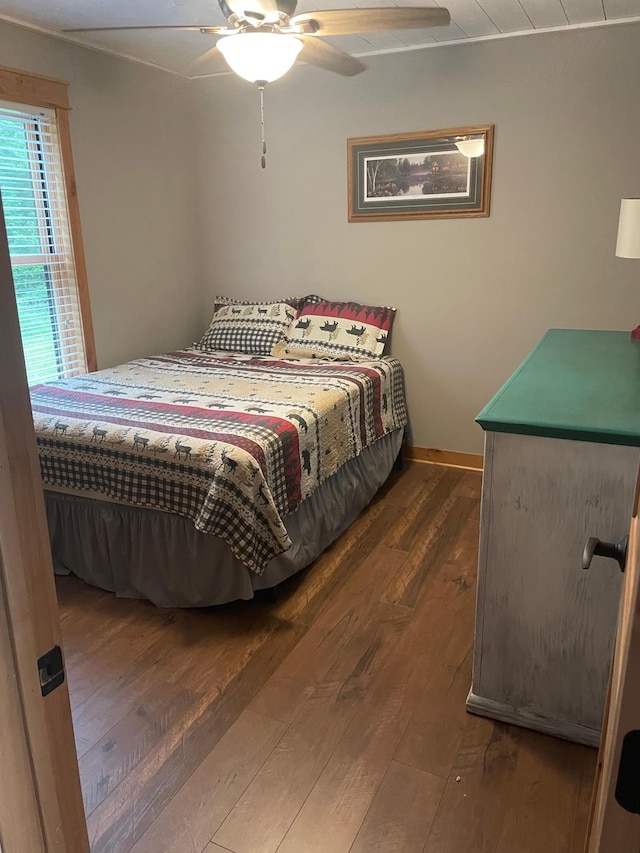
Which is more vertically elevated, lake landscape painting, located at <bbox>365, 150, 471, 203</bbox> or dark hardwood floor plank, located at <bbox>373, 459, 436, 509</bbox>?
lake landscape painting, located at <bbox>365, 150, 471, 203</bbox>

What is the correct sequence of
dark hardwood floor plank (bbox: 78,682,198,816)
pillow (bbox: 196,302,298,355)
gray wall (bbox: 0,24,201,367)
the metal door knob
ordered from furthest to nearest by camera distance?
pillow (bbox: 196,302,298,355), gray wall (bbox: 0,24,201,367), dark hardwood floor plank (bbox: 78,682,198,816), the metal door knob

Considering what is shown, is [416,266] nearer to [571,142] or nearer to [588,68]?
[571,142]

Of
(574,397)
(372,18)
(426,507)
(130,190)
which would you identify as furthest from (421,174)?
(574,397)

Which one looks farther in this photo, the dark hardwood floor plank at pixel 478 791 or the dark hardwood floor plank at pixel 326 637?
the dark hardwood floor plank at pixel 326 637

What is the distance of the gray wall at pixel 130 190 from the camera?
11.2 feet

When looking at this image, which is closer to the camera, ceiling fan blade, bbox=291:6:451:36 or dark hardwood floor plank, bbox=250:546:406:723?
dark hardwood floor plank, bbox=250:546:406:723

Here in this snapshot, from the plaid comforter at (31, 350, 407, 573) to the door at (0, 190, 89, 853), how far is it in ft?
4.89

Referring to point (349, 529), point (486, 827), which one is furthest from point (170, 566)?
point (486, 827)

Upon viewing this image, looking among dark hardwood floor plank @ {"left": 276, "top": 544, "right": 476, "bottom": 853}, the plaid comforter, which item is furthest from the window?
dark hardwood floor plank @ {"left": 276, "top": 544, "right": 476, "bottom": 853}

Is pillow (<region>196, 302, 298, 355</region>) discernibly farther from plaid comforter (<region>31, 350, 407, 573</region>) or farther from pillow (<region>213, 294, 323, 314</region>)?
plaid comforter (<region>31, 350, 407, 573</region>)

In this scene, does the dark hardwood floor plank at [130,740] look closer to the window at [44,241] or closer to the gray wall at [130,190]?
the window at [44,241]

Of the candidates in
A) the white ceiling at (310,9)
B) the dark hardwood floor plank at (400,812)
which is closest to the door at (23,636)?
the dark hardwood floor plank at (400,812)

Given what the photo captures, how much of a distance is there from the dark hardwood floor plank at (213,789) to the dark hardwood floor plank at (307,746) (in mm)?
30

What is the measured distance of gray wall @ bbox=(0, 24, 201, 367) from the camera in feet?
11.2
